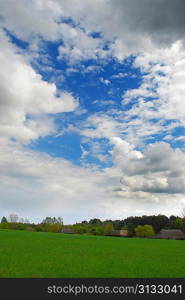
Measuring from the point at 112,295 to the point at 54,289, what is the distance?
2778 mm

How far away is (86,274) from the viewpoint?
61.1 ft

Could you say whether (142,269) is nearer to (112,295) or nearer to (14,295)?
(112,295)

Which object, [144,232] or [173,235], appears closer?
[173,235]

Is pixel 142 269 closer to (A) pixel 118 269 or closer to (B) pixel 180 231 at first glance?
(A) pixel 118 269

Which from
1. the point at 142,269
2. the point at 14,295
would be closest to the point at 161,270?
the point at 142,269

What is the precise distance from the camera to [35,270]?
63.9ft

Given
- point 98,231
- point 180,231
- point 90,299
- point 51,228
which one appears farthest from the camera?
point 51,228

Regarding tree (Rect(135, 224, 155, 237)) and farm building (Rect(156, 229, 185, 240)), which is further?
tree (Rect(135, 224, 155, 237))

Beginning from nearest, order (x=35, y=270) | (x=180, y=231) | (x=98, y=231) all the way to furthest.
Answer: (x=35, y=270) → (x=180, y=231) → (x=98, y=231)

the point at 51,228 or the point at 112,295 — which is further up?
the point at 51,228

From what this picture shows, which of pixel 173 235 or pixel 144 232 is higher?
pixel 144 232

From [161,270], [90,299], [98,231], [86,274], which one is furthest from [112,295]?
[98,231]

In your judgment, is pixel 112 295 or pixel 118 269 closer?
pixel 112 295

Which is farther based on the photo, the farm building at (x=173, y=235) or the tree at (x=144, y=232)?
the tree at (x=144, y=232)
